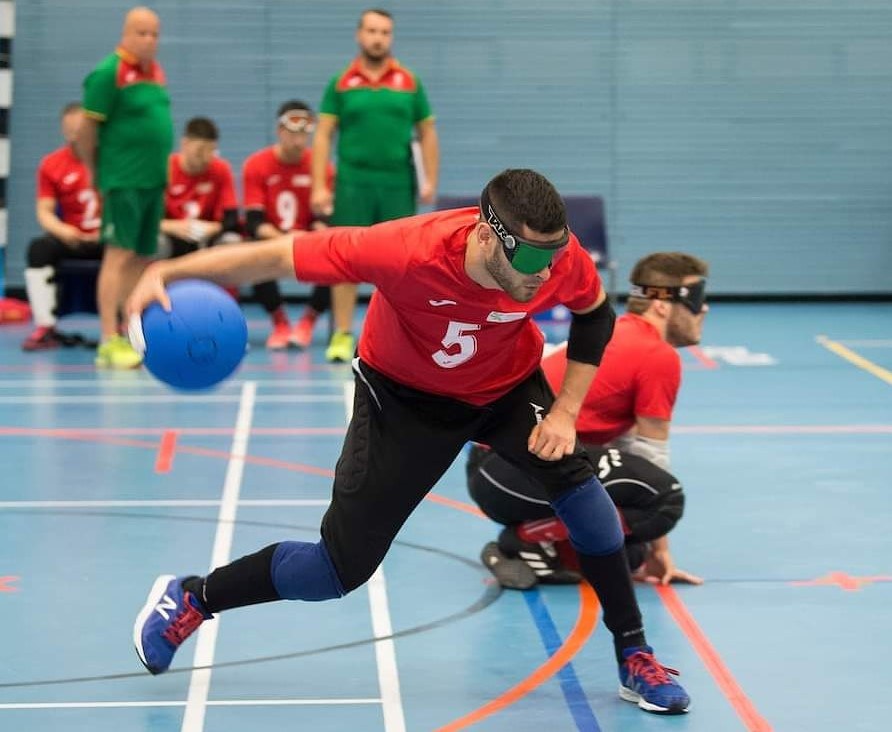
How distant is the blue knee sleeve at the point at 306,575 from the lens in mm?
4727

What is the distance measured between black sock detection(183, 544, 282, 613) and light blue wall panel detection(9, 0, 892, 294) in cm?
1153

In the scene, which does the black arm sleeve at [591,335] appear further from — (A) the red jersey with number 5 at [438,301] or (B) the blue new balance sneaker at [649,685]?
(B) the blue new balance sneaker at [649,685]

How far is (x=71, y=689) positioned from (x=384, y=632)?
1.13 metres

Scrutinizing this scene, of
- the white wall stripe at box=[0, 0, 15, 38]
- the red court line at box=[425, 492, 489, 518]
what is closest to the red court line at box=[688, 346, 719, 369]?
the red court line at box=[425, 492, 489, 518]

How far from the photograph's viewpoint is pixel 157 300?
4492 mm

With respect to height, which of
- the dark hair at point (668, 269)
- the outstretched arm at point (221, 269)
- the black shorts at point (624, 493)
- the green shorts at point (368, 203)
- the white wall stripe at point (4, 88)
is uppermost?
the white wall stripe at point (4, 88)

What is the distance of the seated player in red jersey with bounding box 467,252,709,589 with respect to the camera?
5.88m

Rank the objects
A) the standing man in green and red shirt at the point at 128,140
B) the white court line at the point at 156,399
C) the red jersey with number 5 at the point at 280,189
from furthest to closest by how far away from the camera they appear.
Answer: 1. the red jersey with number 5 at the point at 280,189
2. the standing man in green and red shirt at the point at 128,140
3. the white court line at the point at 156,399

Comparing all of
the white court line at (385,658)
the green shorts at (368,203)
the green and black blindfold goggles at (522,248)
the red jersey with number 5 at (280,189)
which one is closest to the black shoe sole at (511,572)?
the white court line at (385,658)

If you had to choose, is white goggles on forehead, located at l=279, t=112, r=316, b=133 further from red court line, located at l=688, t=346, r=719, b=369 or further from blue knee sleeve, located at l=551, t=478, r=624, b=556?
blue knee sleeve, located at l=551, t=478, r=624, b=556

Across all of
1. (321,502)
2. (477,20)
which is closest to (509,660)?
(321,502)

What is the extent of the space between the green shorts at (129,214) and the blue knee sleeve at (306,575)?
712 centimetres

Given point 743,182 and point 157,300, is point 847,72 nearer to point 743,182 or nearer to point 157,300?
point 743,182

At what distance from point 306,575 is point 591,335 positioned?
1.12 m
